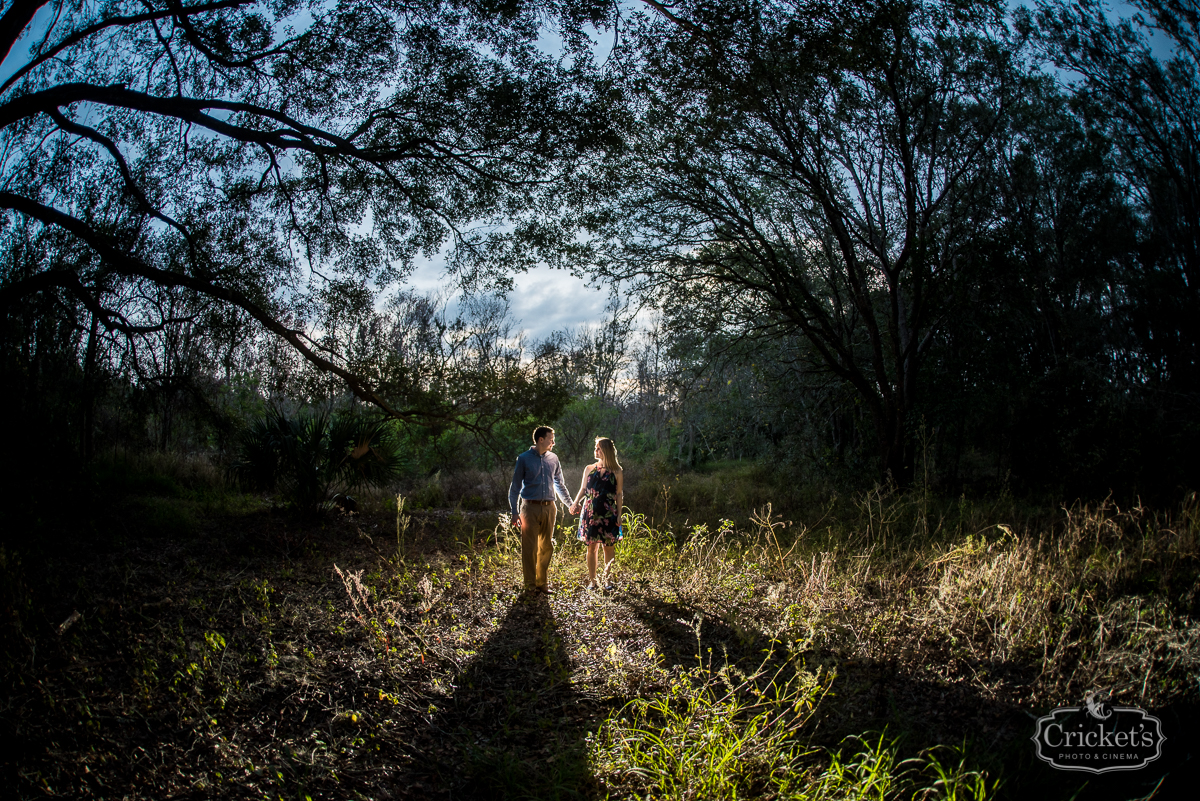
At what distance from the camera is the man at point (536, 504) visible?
603cm

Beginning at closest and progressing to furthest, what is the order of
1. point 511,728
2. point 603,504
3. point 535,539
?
point 511,728
point 535,539
point 603,504

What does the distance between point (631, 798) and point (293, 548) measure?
625cm

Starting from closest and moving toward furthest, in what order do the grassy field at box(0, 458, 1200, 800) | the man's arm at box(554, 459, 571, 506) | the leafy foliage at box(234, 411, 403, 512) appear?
1. the grassy field at box(0, 458, 1200, 800)
2. the man's arm at box(554, 459, 571, 506)
3. the leafy foliage at box(234, 411, 403, 512)

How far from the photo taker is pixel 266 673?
12.4ft

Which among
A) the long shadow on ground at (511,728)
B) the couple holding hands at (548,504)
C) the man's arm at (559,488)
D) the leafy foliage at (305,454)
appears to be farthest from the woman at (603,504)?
the leafy foliage at (305,454)

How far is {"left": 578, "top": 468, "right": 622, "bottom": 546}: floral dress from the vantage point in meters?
6.30

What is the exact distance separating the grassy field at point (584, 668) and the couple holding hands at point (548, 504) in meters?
0.39

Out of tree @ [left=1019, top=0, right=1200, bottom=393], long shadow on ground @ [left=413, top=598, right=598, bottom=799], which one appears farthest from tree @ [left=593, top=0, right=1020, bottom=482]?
long shadow on ground @ [left=413, top=598, right=598, bottom=799]

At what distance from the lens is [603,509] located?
6.30 metres

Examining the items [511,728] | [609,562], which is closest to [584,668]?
[511,728]

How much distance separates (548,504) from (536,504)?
131 millimetres

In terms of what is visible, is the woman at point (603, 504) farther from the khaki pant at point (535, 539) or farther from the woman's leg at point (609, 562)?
the khaki pant at point (535, 539)

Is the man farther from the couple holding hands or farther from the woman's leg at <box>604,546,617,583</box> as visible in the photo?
the woman's leg at <box>604,546,617,583</box>

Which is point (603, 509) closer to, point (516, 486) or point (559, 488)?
point (559, 488)
